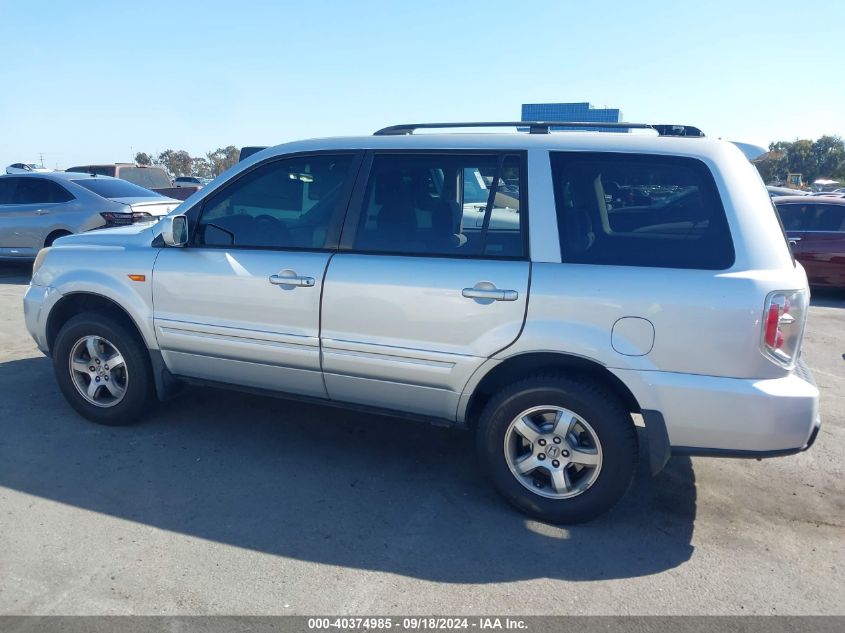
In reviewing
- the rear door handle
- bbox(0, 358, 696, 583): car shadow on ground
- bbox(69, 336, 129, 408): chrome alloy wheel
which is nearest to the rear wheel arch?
the rear door handle

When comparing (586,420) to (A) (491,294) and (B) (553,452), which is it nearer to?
(B) (553,452)

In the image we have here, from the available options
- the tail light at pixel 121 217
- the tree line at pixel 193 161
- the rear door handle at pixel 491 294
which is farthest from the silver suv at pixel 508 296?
the tree line at pixel 193 161

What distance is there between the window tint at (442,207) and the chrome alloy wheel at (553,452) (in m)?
0.86

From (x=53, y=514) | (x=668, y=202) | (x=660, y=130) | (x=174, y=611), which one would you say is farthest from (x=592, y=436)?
(x=53, y=514)

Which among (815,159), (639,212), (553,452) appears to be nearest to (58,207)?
(553,452)

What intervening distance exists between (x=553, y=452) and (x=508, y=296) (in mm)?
840

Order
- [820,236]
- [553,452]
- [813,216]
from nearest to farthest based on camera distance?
[553,452], [820,236], [813,216]

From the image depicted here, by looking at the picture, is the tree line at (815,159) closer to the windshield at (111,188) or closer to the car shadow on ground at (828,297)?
the car shadow on ground at (828,297)

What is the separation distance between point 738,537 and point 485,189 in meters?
2.22

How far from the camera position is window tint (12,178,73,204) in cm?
1030

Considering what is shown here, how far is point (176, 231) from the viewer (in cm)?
411

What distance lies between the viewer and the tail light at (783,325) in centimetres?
300

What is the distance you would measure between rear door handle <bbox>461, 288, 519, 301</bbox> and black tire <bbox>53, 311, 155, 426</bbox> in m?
2.32

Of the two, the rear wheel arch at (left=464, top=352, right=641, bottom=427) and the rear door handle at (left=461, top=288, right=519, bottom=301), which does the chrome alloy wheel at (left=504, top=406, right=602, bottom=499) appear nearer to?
the rear wheel arch at (left=464, top=352, right=641, bottom=427)
